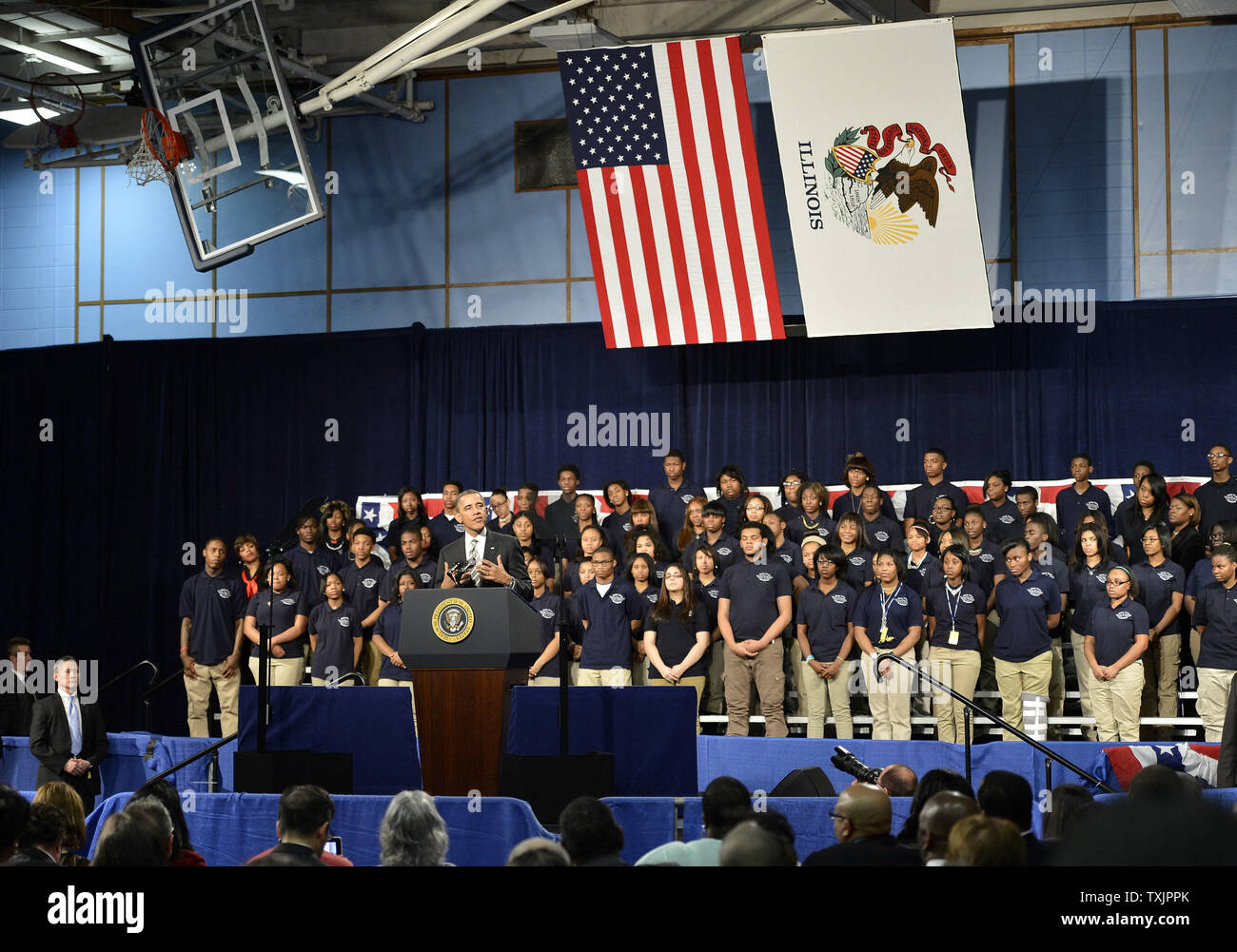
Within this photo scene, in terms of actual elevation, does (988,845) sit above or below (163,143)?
below

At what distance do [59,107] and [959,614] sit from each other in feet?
40.2

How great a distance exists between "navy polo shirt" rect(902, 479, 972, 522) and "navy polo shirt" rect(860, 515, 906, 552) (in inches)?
28.4

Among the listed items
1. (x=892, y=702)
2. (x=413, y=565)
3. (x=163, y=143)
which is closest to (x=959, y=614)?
(x=892, y=702)

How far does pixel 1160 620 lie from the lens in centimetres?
1134

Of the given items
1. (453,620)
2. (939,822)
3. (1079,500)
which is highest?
(1079,500)

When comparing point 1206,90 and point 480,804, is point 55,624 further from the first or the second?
point 1206,90

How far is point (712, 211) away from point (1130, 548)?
16.7 ft

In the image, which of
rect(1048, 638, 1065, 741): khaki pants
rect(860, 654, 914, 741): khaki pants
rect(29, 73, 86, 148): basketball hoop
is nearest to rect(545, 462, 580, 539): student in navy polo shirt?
rect(860, 654, 914, 741): khaki pants

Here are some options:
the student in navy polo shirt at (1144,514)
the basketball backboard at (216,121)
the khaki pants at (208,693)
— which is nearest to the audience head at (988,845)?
the student in navy polo shirt at (1144,514)

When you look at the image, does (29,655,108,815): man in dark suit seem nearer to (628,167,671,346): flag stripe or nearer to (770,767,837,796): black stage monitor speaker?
(770,767,837,796): black stage monitor speaker

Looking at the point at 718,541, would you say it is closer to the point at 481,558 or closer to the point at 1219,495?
the point at 481,558

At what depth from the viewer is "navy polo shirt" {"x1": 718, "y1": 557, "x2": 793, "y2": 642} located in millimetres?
11320

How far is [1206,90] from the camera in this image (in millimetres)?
14656
